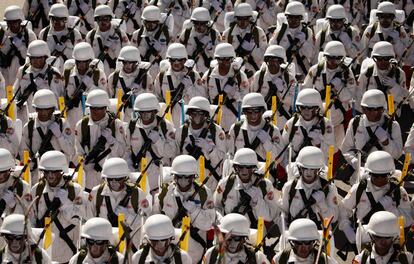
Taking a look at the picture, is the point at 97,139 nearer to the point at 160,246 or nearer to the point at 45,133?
the point at 45,133

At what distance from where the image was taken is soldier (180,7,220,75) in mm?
24625

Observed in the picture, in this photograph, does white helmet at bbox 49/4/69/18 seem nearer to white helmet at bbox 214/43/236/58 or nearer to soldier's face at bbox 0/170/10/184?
white helmet at bbox 214/43/236/58

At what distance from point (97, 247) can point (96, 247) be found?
0.04 feet

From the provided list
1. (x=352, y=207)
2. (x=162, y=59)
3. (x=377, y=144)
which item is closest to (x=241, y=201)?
(x=352, y=207)

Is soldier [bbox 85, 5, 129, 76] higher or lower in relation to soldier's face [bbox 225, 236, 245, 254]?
lower

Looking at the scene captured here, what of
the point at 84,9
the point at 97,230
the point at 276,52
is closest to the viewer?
Answer: the point at 97,230

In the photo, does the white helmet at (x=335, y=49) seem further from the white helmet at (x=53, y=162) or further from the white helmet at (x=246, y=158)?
the white helmet at (x=53, y=162)

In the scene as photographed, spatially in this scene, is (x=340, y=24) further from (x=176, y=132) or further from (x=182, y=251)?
(x=182, y=251)

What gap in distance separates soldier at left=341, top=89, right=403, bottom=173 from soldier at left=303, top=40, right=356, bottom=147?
214 centimetres

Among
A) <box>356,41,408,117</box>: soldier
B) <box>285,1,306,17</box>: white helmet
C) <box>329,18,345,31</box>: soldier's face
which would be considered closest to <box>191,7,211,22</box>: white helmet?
<box>285,1,306,17</box>: white helmet

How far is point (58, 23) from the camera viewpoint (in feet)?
82.2

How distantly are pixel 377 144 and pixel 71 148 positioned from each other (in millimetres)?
5324

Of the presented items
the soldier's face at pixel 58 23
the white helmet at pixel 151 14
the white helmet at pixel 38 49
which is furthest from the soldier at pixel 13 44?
the white helmet at pixel 151 14

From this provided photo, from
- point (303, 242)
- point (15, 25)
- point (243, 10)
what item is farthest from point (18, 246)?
point (243, 10)
